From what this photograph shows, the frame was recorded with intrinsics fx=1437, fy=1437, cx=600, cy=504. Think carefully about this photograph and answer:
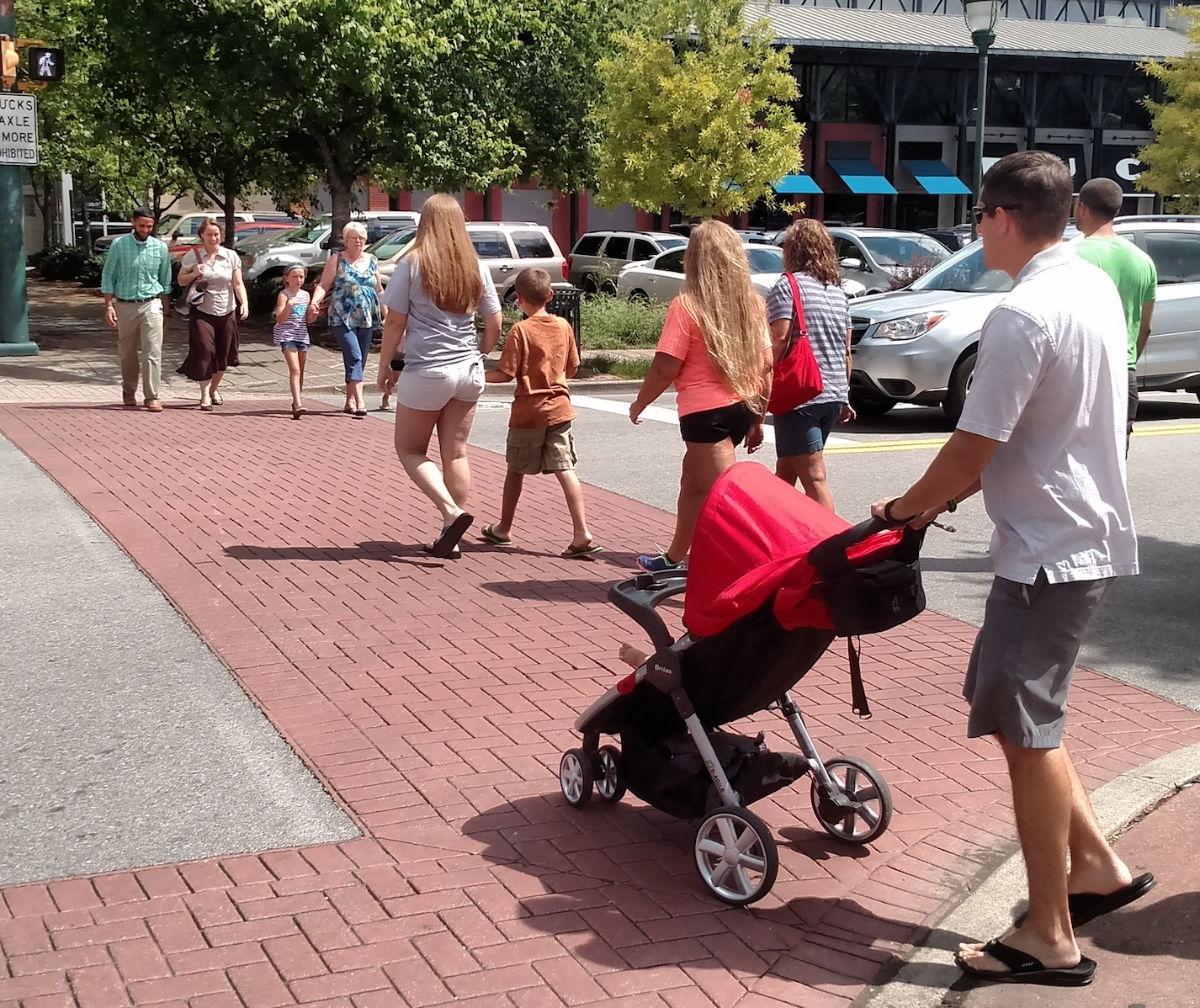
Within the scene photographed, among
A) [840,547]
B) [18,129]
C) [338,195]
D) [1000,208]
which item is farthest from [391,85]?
[840,547]

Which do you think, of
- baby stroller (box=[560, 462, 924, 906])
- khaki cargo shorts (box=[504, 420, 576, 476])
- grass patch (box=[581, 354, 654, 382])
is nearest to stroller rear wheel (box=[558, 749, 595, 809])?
baby stroller (box=[560, 462, 924, 906])

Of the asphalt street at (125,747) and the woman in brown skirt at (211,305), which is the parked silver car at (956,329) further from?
the asphalt street at (125,747)

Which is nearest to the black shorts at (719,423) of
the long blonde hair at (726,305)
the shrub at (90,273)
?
the long blonde hair at (726,305)

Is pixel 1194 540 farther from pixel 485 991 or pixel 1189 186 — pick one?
pixel 1189 186

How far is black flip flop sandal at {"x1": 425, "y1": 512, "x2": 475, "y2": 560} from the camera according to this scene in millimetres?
7977

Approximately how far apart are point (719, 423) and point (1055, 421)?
3.52 m

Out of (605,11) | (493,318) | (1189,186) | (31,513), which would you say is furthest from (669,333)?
(1189,186)

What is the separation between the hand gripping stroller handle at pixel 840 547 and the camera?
3.55 metres

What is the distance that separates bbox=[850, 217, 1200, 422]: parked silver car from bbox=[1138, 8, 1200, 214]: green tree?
1041 inches

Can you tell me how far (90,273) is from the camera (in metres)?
32.0

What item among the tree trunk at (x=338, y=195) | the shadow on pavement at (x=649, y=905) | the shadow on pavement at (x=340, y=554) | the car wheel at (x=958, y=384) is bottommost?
the shadow on pavement at (x=649, y=905)

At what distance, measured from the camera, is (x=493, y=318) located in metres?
8.16

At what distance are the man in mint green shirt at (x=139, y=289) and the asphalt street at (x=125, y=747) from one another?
21.1 feet

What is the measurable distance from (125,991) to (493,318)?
5.20 metres
